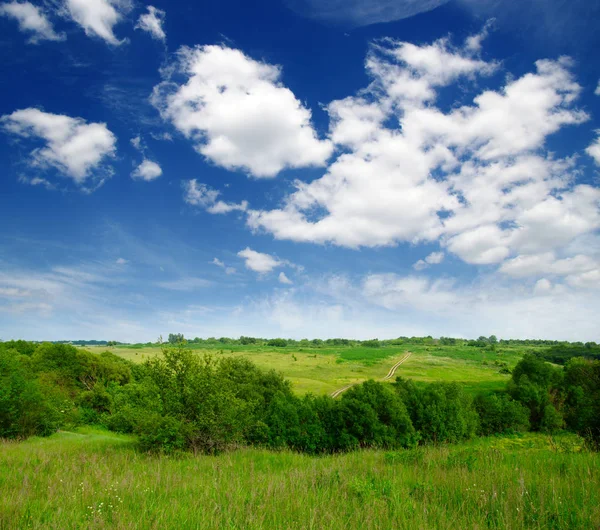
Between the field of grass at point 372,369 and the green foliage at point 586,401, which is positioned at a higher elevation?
the green foliage at point 586,401

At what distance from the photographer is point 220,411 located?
22062 millimetres

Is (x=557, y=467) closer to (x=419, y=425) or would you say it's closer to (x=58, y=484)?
(x=58, y=484)

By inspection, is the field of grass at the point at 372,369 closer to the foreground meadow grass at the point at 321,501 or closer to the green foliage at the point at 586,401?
the green foliage at the point at 586,401

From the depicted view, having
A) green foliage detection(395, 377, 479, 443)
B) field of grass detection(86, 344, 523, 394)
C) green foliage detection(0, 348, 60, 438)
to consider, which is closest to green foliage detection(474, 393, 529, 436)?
green foliage detection(395, 377, 479, 443)

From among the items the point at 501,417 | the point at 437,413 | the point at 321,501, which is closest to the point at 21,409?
the point at 321,501

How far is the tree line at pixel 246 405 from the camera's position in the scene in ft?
70.1

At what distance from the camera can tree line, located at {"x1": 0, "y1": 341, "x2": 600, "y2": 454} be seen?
841 inches

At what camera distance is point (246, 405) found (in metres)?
26.7

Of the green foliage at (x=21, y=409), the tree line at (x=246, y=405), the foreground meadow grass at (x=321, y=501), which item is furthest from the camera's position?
the green foliage at (x=21, y=409)

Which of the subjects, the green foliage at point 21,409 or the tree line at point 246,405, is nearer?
the tree line at point 246,405

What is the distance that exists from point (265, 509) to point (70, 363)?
267 feet

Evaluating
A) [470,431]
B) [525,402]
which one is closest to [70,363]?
[470,431]

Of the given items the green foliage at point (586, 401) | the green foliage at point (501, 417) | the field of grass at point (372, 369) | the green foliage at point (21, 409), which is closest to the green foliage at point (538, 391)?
the green foliage at point (586, 401)

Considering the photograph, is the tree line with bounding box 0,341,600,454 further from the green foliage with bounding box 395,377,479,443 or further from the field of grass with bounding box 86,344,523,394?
the field of grass with bounding box 86,344,523,394
